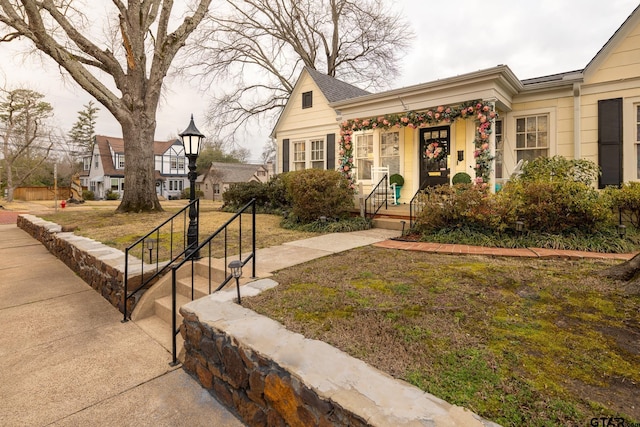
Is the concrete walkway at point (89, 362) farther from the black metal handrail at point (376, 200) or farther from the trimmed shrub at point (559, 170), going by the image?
the black metal handrail at point (376, 200)

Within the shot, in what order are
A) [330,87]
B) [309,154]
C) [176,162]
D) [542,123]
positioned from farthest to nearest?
[176,162], [330,87], [309,154], [542,123]

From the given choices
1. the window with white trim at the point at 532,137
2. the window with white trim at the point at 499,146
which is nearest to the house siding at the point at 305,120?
the window with white trim at the point at 499,146

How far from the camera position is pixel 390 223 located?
7059 millimetres

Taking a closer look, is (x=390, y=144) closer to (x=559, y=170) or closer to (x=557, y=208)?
(x=559, y=170)

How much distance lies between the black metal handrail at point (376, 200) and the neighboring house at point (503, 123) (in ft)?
2.33

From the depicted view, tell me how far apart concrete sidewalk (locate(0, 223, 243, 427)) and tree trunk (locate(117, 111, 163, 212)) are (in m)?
6.18

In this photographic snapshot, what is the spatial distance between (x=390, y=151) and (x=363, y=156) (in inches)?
35.1

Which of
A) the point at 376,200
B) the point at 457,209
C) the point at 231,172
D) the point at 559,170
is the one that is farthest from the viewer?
the point at 231,172

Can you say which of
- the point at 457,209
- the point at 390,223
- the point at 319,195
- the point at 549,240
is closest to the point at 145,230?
the point at 319,195

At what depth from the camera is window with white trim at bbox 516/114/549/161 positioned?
295 inches

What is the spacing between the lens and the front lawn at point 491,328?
1507 mm

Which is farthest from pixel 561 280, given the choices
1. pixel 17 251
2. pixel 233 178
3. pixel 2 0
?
pixel 233 178

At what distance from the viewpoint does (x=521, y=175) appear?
21.1 feet

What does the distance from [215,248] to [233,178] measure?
30.6 m
